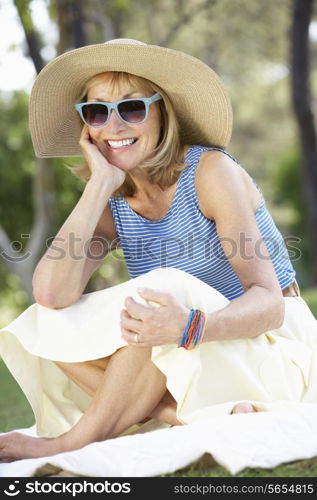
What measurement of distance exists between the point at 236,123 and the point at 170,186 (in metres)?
30.4

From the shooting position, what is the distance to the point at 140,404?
310cm

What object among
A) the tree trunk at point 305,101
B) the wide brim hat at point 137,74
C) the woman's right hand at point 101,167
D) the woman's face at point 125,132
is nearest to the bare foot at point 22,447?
the woman's right hand at point 101,167

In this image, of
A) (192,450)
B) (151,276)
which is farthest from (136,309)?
(192,450)

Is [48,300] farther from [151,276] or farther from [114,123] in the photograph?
[114,123]

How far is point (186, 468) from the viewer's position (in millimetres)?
2697

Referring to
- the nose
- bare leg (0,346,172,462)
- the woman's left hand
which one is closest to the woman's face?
the nose

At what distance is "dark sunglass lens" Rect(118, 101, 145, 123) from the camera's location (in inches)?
141

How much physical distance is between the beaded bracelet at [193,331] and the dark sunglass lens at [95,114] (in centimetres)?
117

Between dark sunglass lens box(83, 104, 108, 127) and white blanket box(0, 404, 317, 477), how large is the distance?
1.52m

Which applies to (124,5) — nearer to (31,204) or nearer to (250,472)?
(250,472)

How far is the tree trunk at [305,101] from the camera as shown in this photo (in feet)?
37.5

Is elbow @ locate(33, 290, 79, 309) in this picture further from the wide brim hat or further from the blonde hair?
the wide brim hat

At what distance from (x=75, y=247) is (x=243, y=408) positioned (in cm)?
99

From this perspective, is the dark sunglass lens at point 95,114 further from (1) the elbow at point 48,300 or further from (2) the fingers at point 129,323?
(2) the fingers at point 129,323
